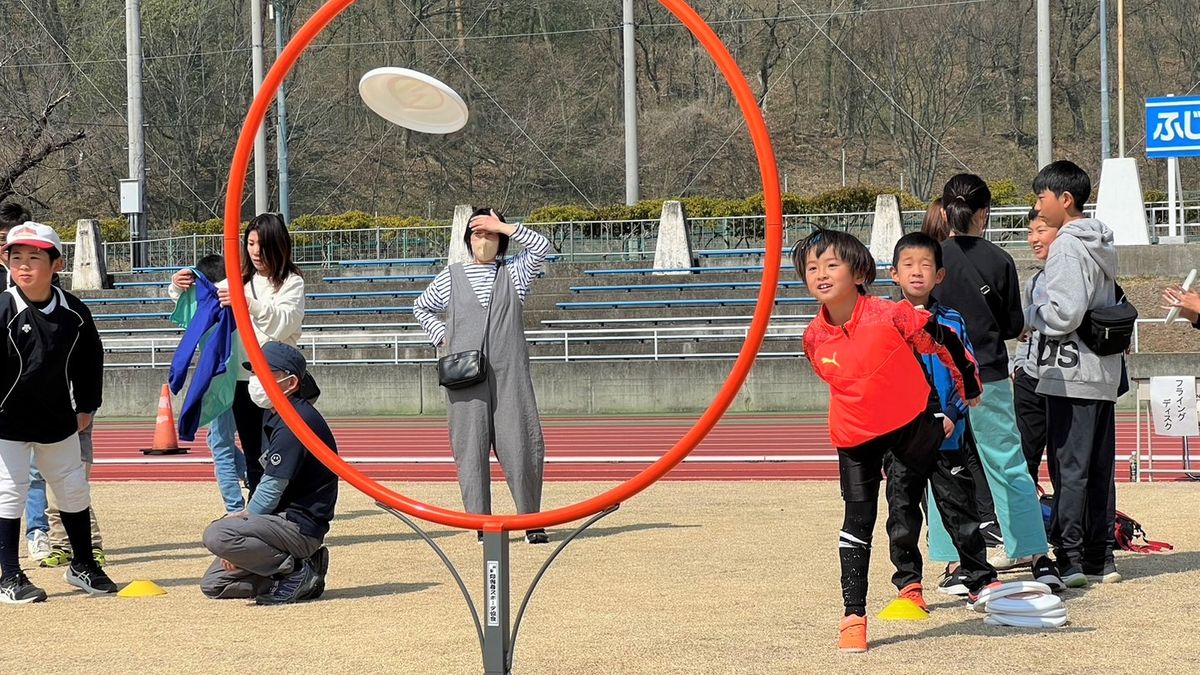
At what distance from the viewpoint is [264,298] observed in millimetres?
8758

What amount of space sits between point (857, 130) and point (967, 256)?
176ft

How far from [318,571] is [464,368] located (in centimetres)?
183

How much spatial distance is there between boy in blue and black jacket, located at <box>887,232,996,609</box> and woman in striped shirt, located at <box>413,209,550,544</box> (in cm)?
288

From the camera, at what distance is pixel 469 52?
112ft

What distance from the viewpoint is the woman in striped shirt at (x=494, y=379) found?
9.09m

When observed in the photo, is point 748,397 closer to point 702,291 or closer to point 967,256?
point 702,291

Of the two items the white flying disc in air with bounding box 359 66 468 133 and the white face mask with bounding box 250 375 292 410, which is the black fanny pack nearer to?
the white flying disc in air with bounding box 359 66 468 133

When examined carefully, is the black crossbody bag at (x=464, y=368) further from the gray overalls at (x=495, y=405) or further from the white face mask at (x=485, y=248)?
the white face mask at (x=485, y=248)

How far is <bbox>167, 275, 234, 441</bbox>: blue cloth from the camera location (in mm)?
8711

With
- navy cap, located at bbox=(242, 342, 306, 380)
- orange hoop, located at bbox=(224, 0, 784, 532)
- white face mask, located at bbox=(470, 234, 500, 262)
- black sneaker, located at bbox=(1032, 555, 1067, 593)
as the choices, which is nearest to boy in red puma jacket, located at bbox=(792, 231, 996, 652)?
orange hoop, located at bbox=(224, 0, 784, 532)

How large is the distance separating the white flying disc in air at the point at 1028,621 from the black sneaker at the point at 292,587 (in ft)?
10.3

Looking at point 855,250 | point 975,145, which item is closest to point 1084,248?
point 855,250

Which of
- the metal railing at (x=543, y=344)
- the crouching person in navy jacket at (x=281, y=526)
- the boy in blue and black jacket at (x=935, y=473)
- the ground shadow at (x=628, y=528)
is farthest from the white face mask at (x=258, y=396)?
the metal railing at (x=543, y=344)

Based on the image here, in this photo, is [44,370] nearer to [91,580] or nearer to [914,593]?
[91,580]
